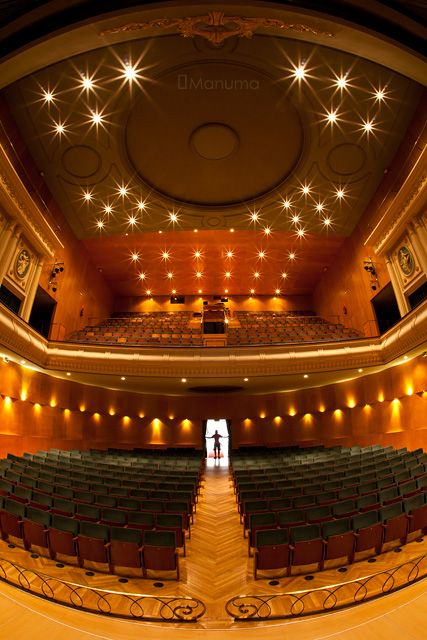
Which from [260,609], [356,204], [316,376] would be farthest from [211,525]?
[356,204]

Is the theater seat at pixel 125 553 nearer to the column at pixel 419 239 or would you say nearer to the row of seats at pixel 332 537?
the row of seats at pixel 332 537

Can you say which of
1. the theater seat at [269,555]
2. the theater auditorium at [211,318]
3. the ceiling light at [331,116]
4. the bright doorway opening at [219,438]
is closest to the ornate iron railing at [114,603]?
the theater auditorium at [211,318]

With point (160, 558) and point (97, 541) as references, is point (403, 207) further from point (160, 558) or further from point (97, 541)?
point (97, 541)

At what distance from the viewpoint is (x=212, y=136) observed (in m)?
8.39

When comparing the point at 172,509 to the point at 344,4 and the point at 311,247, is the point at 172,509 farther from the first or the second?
the point at 311,247

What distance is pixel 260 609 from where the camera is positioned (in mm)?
2760

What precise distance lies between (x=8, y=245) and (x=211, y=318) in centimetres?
608

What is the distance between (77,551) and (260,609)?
2022 mm

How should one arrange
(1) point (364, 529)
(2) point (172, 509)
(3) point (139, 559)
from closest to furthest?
(3) point (139, 559) < (1) point (364, 529) < (2) point (172, 509)

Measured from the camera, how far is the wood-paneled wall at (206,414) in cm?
941

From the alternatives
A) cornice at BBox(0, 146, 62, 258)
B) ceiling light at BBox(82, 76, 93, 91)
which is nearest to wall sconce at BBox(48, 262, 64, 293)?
cornice at BBox(0, 146, 62, 258)

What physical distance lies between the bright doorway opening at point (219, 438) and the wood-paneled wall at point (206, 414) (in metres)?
0.49

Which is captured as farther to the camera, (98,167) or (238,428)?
(238,428)

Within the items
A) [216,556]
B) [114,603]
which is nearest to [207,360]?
[216,556]
